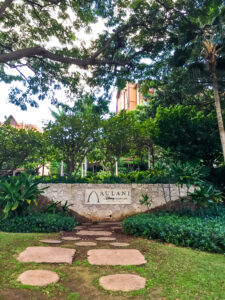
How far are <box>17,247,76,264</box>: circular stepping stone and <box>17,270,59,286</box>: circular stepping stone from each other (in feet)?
1.35

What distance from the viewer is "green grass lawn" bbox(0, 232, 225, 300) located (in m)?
2.39

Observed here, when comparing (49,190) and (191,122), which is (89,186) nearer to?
(49,190)

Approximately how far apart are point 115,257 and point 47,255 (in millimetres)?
1062

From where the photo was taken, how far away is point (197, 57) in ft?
32.2

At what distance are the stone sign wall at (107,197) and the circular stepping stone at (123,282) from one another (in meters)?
5.81

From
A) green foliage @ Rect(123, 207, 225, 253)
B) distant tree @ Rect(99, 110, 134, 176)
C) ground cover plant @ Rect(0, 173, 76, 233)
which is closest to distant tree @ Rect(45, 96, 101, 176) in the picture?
distant tree @ Rect(99, 110, 134, 176)

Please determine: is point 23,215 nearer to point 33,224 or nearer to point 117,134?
point 33,224

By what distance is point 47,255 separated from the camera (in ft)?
11.7

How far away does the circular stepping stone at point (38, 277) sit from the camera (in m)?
2.58

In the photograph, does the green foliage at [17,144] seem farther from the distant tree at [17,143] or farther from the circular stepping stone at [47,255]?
the circular stepping stone at [47,255]

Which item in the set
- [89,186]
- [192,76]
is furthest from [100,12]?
[89,186]

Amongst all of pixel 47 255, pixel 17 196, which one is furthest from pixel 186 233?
pixel 17 196

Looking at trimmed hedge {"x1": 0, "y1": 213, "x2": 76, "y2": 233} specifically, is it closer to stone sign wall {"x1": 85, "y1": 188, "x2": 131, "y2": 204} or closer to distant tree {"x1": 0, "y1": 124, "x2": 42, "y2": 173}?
stone sign wall {"x1": 85, "y1": 188, "x2": 131, "y2": 204}

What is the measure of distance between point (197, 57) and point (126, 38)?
440 centimetres
